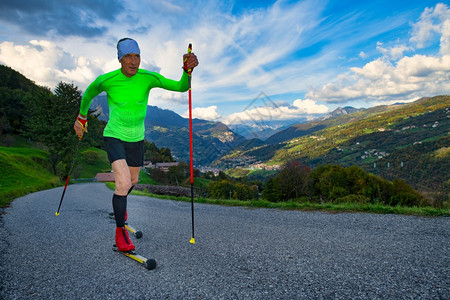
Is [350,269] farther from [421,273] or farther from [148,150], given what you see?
[148,150]

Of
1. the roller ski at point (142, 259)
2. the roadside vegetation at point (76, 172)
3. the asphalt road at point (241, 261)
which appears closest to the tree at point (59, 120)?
the roadside vegetation at point (76, 172)

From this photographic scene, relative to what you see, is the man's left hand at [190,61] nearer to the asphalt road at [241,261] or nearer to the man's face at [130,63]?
the man's face at [130,63]

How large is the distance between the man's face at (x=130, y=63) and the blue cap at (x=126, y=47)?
0.16ft

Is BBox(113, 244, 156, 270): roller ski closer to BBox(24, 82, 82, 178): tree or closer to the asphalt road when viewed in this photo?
the asphalt road

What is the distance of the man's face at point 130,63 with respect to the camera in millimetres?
3879

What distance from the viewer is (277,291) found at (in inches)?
94.2

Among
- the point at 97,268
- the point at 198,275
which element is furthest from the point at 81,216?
the point at 198,275

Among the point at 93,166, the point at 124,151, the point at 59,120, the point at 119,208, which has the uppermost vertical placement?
the point at 59,120

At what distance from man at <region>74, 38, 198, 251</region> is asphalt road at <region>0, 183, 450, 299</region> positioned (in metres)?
0.79

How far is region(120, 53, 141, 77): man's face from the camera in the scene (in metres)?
3.88

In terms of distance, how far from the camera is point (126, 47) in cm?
386

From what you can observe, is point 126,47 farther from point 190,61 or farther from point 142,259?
point 142,259

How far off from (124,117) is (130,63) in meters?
0.85

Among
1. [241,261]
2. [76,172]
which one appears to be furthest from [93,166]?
[241,261]
